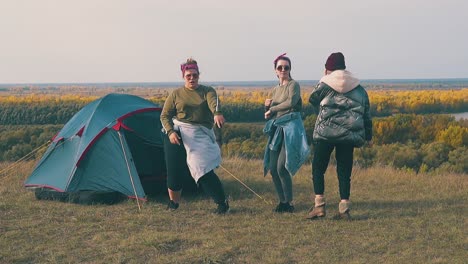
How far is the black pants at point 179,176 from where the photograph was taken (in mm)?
6414

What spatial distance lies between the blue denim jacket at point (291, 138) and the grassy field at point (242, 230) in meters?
0.66

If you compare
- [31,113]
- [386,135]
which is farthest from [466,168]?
[31,113]

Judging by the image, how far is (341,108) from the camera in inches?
228

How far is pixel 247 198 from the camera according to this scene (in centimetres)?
740

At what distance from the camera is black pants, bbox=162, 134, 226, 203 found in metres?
6.41

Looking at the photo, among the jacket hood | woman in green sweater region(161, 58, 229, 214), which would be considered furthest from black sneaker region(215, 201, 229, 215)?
the jacket hood

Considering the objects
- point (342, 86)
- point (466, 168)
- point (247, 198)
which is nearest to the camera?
point (342, 86)

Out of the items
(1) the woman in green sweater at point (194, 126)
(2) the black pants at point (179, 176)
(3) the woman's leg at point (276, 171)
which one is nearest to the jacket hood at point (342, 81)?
(3) the woman's leg at point (276, 171)

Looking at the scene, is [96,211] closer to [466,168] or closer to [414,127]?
[466,168]

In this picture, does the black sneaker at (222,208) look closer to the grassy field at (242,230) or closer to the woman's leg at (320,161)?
the grassy field at (242,230)

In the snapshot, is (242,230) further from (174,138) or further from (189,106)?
(189,106)

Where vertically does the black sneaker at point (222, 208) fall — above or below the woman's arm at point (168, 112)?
below

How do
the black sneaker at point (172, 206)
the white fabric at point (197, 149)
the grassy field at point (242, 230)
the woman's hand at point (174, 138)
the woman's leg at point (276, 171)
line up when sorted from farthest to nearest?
the black sneaker at point (172, 206)
the woman's leg at point (276, 171)
the white fabric at point (197, 149)
the woman's hand at point (174, 138)
the grassy field at point (242, 230)

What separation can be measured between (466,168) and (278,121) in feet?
42.8
